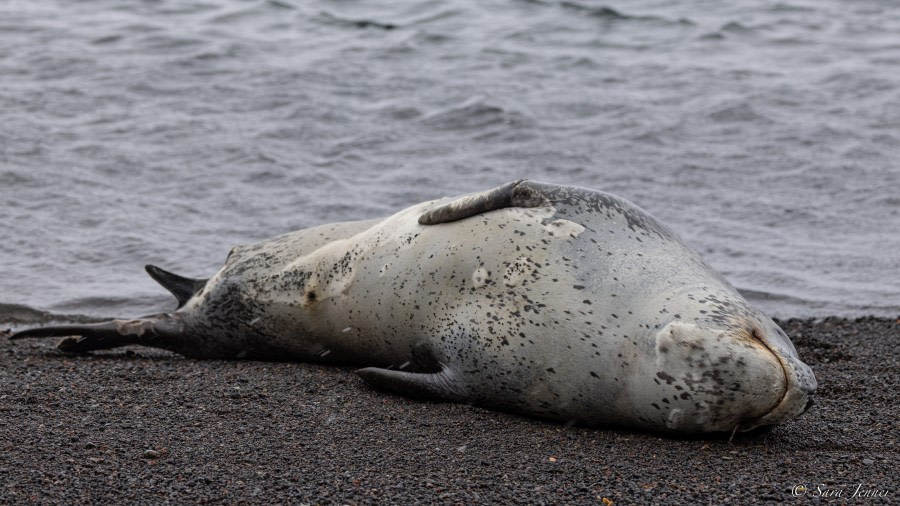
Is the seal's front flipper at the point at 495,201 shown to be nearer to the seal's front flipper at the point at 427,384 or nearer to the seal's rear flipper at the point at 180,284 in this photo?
the seal's front flipper at the point at 427,384

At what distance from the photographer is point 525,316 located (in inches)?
161

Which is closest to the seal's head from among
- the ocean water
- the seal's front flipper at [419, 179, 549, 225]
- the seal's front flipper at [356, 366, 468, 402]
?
the seal's front flipper at [356, 366, 468, 402]

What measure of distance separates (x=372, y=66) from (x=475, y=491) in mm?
10078

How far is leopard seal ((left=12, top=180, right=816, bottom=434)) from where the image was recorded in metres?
3.71

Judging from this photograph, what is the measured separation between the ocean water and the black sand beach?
87.3 inches

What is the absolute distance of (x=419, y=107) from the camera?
1145 cm

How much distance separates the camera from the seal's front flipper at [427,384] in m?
4.23

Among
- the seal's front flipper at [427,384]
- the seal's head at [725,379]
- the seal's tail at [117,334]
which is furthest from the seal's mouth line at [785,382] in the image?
the seal's tail at [117,334]

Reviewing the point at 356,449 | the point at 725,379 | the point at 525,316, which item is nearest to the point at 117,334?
the point at 356,449

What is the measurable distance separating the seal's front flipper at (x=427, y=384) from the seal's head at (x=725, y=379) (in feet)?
2.67

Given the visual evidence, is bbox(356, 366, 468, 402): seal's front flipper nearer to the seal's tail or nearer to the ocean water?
the seal's tail

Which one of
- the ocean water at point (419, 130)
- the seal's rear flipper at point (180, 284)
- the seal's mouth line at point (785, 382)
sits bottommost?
the ocean water at point (419, 130)

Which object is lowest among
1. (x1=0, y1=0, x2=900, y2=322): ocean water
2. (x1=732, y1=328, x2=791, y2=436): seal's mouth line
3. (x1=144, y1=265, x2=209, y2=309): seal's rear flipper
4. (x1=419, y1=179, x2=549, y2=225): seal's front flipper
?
(x1=0, y1=0, x2=900, y2=322): ocean water

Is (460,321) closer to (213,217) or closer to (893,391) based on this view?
(893,391)
